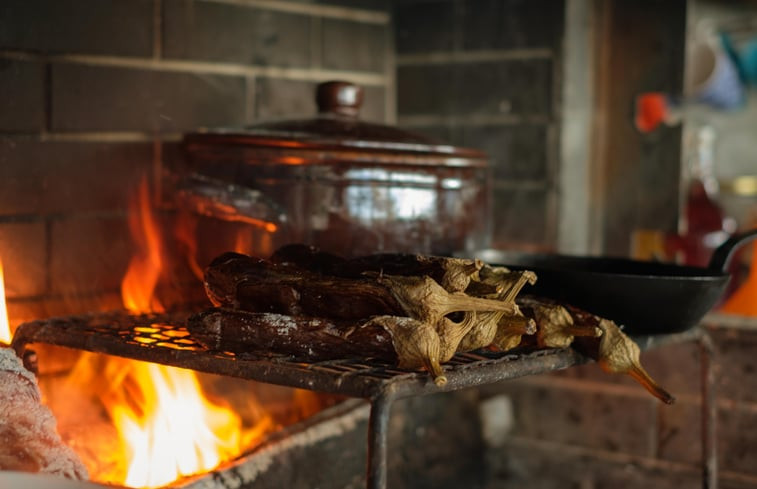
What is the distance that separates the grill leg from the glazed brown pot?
0.56 metres

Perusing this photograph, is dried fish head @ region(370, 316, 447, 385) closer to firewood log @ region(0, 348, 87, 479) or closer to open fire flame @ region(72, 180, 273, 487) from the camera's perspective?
firewood log @ region(0, 348, 87, 479)

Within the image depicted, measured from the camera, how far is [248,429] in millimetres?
1857

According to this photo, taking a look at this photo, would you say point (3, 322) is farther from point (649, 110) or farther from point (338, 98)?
point (649, 110)

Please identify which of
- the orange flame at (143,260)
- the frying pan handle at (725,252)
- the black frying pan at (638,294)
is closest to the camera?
the black frying pan at (638,294)

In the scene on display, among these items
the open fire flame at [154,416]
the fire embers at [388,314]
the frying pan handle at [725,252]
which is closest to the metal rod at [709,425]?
the frying pan handle at [725,252]

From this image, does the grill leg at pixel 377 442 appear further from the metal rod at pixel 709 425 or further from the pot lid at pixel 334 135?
the metal rod at pixel 709 425

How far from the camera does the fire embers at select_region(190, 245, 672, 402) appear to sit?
3.53ft

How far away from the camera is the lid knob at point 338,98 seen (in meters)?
1.63

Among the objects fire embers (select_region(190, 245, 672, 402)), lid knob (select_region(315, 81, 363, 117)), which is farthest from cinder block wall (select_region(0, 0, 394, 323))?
fire embers (select_region(190, 245, 672, 402))

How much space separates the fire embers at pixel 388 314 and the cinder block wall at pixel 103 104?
1.69ft

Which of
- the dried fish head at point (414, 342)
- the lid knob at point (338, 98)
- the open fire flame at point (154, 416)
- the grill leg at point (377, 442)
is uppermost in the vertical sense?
the lid knob at point (338, 98)

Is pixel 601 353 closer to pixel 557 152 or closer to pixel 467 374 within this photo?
pixel 467 374

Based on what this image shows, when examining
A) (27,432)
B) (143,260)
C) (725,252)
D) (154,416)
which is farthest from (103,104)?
(725,252)

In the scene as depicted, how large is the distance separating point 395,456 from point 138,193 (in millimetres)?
741
